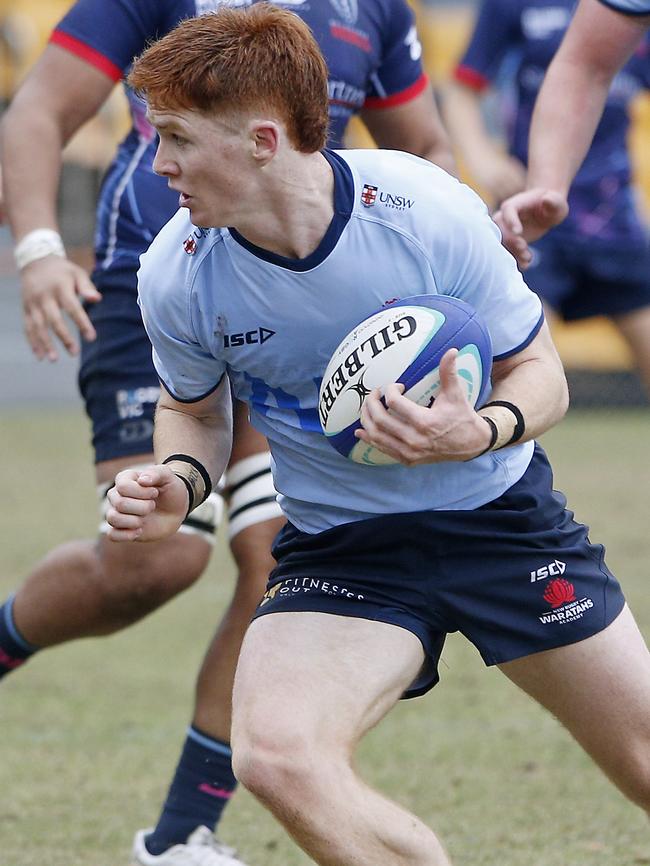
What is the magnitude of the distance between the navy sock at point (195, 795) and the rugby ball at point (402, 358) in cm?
133

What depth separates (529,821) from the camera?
14.3 feet

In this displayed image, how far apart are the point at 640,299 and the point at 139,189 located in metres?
2.99

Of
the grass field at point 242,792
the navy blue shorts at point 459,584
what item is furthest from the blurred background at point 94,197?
the navy blue shorts at point 459,584

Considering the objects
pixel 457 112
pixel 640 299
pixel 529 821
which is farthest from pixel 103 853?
pixel 457 112

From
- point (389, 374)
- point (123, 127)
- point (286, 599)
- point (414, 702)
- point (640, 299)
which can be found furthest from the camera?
point (123, 127)

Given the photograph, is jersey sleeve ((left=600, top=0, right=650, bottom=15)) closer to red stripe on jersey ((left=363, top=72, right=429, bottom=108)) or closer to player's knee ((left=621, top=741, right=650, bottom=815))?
red stripe on jersey ((left=363, top=72, right=429, bottom=108))

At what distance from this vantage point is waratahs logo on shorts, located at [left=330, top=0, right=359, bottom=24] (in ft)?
13.9

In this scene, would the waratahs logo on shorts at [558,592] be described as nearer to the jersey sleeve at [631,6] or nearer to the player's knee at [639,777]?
the player's knee at [639,777]

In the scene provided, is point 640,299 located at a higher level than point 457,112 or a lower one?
lower

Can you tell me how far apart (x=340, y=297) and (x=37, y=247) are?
1314mm

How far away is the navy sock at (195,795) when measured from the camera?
160 inches

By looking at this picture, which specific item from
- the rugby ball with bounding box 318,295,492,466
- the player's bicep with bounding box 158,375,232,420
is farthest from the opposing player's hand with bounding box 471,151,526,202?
the rugby ball with bounding box 318,295,492,466

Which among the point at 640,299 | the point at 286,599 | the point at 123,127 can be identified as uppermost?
the point at 286,599

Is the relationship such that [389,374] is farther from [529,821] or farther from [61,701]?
[61,701]
